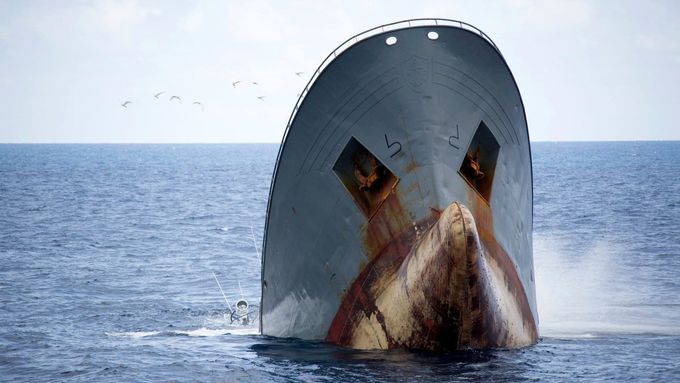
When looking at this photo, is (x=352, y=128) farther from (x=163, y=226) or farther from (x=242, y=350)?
(x=163, y=226)

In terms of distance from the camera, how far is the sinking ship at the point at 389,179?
18.1 meters

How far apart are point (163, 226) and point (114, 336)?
32213mm

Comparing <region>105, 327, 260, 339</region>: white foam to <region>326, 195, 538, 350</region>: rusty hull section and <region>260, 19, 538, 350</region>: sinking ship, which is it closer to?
<region>260, 19, 538, 350</region>: sinking ship

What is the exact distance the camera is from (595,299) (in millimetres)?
26562

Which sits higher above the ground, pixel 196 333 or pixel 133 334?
pixel 196 333

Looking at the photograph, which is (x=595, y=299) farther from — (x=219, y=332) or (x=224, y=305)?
(x=219, y=332)

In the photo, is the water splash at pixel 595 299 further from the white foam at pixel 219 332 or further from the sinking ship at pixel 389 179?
the white foam at pixel 219 332

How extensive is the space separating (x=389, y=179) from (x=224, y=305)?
10125 millimetres

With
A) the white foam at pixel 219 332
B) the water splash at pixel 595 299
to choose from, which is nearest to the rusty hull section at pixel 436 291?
the water splash at pixel 595 299

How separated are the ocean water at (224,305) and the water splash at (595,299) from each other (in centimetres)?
7

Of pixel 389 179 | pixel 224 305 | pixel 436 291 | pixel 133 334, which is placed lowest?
pixel 133 334

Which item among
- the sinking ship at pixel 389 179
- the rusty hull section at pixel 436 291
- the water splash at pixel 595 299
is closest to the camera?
the rusty hull section at pixel 436 291

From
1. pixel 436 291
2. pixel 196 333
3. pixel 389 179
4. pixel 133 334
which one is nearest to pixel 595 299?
pixel 389 179

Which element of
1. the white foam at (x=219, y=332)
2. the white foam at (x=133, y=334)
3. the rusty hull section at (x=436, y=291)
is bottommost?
the white foam at (x=133, y=334)
